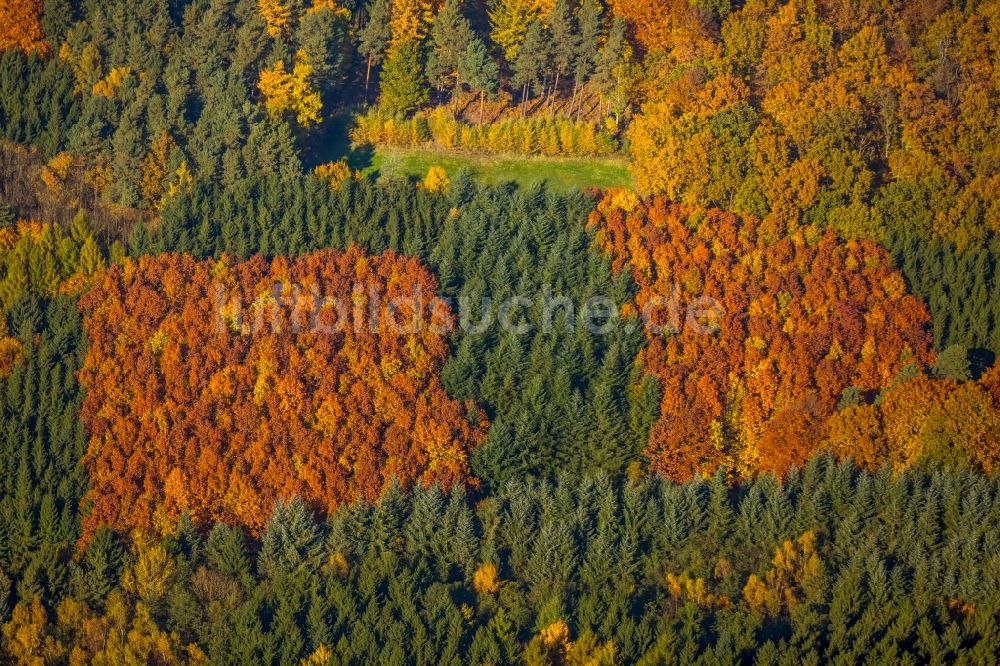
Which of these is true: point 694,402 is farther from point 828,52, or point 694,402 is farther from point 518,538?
point 828,52

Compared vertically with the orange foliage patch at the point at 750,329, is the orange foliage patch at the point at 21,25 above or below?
above

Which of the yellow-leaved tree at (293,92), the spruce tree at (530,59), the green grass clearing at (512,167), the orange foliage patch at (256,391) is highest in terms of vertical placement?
the spruce tree at (530,59)

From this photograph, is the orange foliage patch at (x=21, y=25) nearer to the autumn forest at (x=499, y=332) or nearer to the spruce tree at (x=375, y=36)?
the autumn forest at (x=499, y=332)

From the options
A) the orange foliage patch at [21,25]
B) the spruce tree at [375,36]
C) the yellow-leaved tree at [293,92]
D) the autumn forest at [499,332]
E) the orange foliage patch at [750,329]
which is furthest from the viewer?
the spruce tree at [375,36]

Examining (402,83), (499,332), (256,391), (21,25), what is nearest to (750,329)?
(499,332)

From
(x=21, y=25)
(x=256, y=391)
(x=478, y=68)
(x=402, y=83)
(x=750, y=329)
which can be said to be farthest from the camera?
(x=21, y=25)

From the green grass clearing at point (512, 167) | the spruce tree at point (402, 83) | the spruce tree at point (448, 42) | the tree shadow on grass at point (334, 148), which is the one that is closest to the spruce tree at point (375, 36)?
the spruce tree at point (402, 83)

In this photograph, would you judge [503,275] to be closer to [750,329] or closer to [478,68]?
[750,329]

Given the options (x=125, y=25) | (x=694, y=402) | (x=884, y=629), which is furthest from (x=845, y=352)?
(x=125, y=25)
